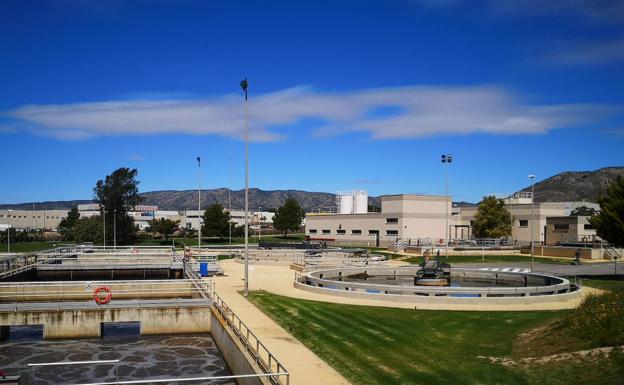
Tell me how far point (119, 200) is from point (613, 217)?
287 ft

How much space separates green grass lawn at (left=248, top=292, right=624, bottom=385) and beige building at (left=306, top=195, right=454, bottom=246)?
219 feet

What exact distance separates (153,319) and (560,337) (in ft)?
67.4

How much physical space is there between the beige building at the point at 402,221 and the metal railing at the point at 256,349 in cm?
6816

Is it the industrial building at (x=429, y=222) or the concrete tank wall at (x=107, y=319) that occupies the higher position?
the industrial building at (x=429, y=222)

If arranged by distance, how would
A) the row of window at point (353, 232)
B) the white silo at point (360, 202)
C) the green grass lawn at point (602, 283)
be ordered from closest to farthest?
1. the green grass lawn at point (602, 283)
2. the row of window at point (353, 232)
3. the white silo at point (360, 202)

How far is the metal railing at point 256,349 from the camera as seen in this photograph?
14889 mm

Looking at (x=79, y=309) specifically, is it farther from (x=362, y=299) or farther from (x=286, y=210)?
(x=286, y=210)

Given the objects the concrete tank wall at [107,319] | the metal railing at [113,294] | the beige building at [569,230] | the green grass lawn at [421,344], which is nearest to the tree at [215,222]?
the beige building at [569,230]

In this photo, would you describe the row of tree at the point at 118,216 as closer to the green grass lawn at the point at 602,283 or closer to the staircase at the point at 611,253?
the staircase at the point at 611,253

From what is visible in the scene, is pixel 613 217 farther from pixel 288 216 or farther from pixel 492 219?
pixel 288 216

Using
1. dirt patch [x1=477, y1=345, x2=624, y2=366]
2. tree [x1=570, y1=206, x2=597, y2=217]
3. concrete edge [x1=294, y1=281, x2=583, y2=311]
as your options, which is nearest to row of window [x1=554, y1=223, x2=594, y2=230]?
tree [x1=570, y1=206, x2=597, y2=217]

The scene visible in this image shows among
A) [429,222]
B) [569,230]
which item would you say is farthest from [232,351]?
[429,222]

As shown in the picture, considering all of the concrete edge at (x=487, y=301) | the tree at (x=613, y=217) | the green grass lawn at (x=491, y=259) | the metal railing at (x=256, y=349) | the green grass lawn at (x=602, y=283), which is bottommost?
the green grass lawn at (x=491, y=259)

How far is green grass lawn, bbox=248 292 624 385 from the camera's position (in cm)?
1608
